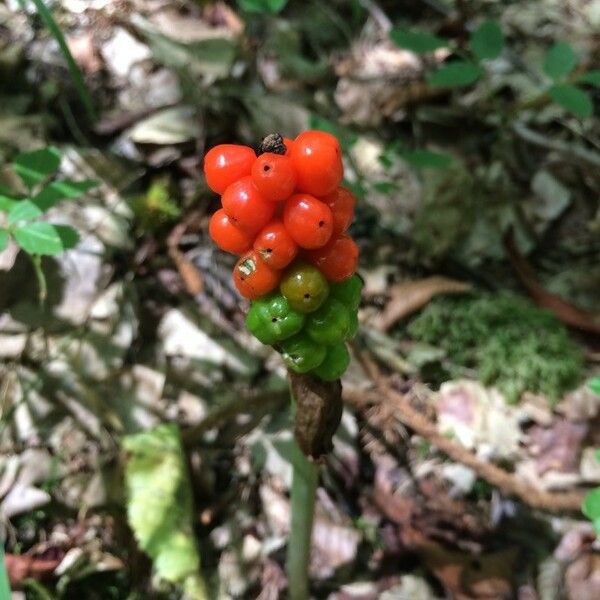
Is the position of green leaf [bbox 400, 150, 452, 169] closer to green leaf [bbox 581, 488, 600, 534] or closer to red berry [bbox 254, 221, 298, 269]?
green leaf [bbox 581, 488, 600, 534]

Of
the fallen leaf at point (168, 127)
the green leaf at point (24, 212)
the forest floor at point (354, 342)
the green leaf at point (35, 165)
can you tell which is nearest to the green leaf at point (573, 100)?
the forest floor at point (354, 342)

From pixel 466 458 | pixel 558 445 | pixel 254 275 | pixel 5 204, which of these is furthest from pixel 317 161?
pixel 558 445

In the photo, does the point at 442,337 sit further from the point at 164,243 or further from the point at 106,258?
the point at 106,258

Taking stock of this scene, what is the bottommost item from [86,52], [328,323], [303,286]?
[86,52]

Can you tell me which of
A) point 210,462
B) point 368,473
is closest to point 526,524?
point 368,473

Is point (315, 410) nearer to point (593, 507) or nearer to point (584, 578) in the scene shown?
point (593, 507)

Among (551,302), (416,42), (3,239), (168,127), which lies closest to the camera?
(3,239)
